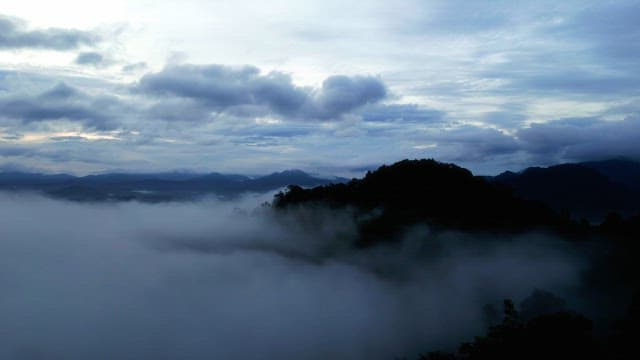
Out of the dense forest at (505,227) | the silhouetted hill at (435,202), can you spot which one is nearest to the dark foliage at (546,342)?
the dense forest at (505,227)

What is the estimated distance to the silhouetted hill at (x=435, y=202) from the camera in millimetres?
131875

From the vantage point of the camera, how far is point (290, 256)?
196500 mm

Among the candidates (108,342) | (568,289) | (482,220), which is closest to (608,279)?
(568,289)

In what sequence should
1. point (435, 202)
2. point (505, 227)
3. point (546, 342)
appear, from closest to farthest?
point (546, 342), point (505, 227), point (435, 202)

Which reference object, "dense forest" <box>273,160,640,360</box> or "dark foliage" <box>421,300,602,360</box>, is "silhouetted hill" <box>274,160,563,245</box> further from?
"dark foliage" <box>421,300,602,360</box>

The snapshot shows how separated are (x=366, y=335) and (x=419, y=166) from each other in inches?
2085

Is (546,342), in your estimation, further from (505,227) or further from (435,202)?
(435,202)

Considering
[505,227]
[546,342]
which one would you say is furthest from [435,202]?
→ [546,342]

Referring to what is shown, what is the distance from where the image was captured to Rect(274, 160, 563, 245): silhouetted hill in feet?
433

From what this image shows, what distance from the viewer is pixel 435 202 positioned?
13988 centimetres

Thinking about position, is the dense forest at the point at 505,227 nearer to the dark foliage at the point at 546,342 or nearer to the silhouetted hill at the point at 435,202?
the dark foliage at the point at 546,342

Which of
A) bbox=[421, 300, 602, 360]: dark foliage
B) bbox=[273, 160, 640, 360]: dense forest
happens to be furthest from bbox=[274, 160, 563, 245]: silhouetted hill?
bbox=[421, 300, 602, 360]: dark foliage

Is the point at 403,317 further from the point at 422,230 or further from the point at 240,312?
the point at 240,312

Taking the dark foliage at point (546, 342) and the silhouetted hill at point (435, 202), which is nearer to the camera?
the dark foliage at point (546, 342)
